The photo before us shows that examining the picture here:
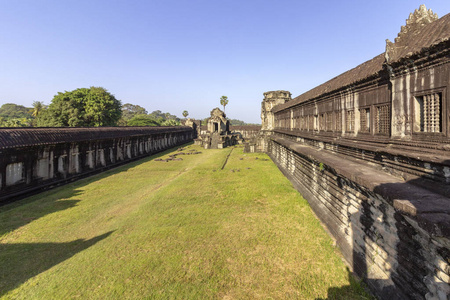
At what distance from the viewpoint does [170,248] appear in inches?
257

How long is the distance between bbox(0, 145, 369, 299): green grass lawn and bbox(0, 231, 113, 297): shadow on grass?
0.10 feet

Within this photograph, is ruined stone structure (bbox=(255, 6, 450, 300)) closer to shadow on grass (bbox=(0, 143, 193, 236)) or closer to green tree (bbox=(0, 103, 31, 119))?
shadow on grass (bbox=(0, 143, 193, 236))

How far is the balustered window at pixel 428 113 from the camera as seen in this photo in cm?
450

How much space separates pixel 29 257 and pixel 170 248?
4316 millimetres

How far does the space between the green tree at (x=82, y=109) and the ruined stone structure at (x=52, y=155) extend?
72.0ft

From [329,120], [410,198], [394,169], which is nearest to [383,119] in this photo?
[394,169]

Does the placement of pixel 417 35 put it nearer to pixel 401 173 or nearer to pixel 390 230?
pixel 401 173

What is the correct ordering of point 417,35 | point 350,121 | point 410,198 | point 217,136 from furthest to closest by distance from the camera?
point 217,136 → point 350,121 → point 417,35 → point 410,198

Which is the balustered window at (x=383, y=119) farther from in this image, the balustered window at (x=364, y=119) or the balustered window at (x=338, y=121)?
the balustered window at (x=338, y=121)

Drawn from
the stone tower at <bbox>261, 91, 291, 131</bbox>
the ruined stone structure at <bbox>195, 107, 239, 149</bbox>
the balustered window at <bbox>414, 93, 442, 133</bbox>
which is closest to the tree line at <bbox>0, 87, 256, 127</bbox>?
the ruined stone structure at <bbox>195, 107, 239, 149</bbox>

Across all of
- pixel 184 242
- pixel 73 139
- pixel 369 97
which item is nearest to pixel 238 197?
pixel 184 242

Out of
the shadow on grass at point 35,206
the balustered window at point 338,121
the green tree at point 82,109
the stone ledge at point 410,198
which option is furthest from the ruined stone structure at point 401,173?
the green tree at point 82,109

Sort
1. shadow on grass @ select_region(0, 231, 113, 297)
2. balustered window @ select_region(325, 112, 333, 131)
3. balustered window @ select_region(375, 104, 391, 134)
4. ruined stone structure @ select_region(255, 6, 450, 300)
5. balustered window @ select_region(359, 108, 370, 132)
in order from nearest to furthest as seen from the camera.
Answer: ruined stone structure @ select_region(255, 6, 450, 300)
shadow on grass @ select_region(0, 231, 113, 297)
balustered window @ select_region(375, 104, 391, 134)
balustered window @ select_region(359, 108, 370, 132)
balustered window @ select_region(325, 112, 333, 131)

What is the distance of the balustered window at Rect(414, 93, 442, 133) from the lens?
4500mm
